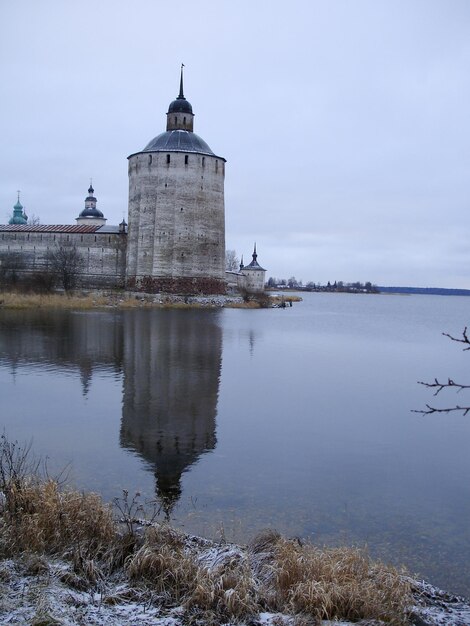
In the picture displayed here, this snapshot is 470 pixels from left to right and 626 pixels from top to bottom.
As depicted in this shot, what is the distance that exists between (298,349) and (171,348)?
149 inches

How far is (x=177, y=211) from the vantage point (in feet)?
117

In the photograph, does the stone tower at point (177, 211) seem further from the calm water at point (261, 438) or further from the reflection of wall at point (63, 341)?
the calm water at point (261, 438)

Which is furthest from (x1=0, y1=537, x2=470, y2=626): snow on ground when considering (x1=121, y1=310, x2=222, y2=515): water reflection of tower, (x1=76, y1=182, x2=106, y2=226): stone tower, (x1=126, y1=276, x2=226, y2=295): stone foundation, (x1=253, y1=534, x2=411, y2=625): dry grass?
(x1=76, y1=182, x2=106, y2=226): stone tower

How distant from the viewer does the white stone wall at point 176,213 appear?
3534 centimetres

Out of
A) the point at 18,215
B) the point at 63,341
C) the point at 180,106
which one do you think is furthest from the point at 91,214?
the point at 63,341

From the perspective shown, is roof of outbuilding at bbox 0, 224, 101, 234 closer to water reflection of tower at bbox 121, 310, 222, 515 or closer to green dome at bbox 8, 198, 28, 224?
green dome at bbox 8, 198, 28, 224

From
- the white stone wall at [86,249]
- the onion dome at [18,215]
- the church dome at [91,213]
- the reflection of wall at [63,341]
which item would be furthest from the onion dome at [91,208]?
the reflection of wall at [63,341]

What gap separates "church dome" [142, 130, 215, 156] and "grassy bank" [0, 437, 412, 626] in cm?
3266

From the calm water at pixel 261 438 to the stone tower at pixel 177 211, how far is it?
20685 millimetres

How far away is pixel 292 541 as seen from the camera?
4344 mm

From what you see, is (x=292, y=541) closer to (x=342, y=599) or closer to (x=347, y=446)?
(x=342, y=599)

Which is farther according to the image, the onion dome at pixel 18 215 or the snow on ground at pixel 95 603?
the onion dome at pixel 18 215

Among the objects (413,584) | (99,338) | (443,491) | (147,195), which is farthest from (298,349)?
(147,195)

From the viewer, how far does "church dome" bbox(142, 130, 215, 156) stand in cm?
3531
